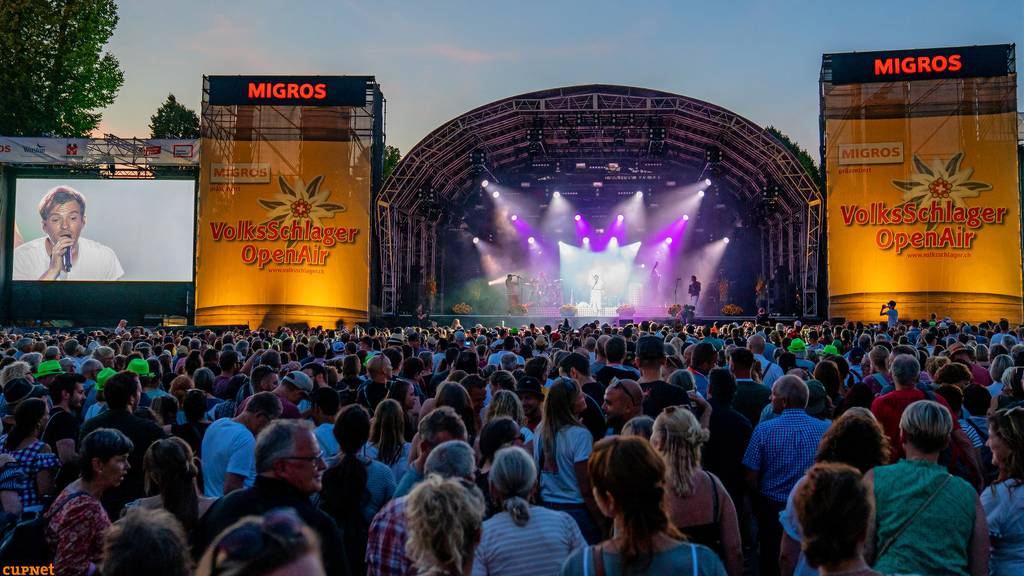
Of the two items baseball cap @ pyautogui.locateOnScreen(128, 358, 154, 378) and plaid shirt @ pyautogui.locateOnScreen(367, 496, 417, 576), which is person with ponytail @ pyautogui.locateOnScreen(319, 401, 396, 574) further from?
baseball cap @ pyautogui.locateOnScreen(128, 358, 154, 378)

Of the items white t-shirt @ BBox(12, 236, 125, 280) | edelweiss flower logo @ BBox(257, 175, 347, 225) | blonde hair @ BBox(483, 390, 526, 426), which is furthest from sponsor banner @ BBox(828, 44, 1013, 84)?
white t-shirt @ BBox(12, 236, 125, 280)

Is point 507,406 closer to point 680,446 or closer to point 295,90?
point 680,446

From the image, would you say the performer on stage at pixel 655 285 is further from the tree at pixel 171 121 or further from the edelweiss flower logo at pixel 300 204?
the tree at pixel 171 121

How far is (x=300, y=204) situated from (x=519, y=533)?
23.1 metres

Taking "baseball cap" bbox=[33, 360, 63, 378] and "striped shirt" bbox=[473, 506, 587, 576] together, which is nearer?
"striped shirt" bbox=[473, 506, 587, 576]

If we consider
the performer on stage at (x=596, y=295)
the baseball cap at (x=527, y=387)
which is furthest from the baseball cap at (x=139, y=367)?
the performer on stage at (x=596, y=295)

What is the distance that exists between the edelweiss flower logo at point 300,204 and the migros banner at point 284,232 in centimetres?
3

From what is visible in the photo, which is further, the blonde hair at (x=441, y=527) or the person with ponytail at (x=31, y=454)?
the person with ponytail at (x=31, y=454)

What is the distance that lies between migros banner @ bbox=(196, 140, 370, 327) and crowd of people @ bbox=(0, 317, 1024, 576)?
18.4m

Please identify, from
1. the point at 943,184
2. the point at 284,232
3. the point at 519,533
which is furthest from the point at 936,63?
the point at 519,533

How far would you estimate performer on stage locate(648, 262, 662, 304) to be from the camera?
102 feet

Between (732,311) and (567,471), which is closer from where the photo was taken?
(567,471)

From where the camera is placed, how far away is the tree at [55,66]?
36594 mm
